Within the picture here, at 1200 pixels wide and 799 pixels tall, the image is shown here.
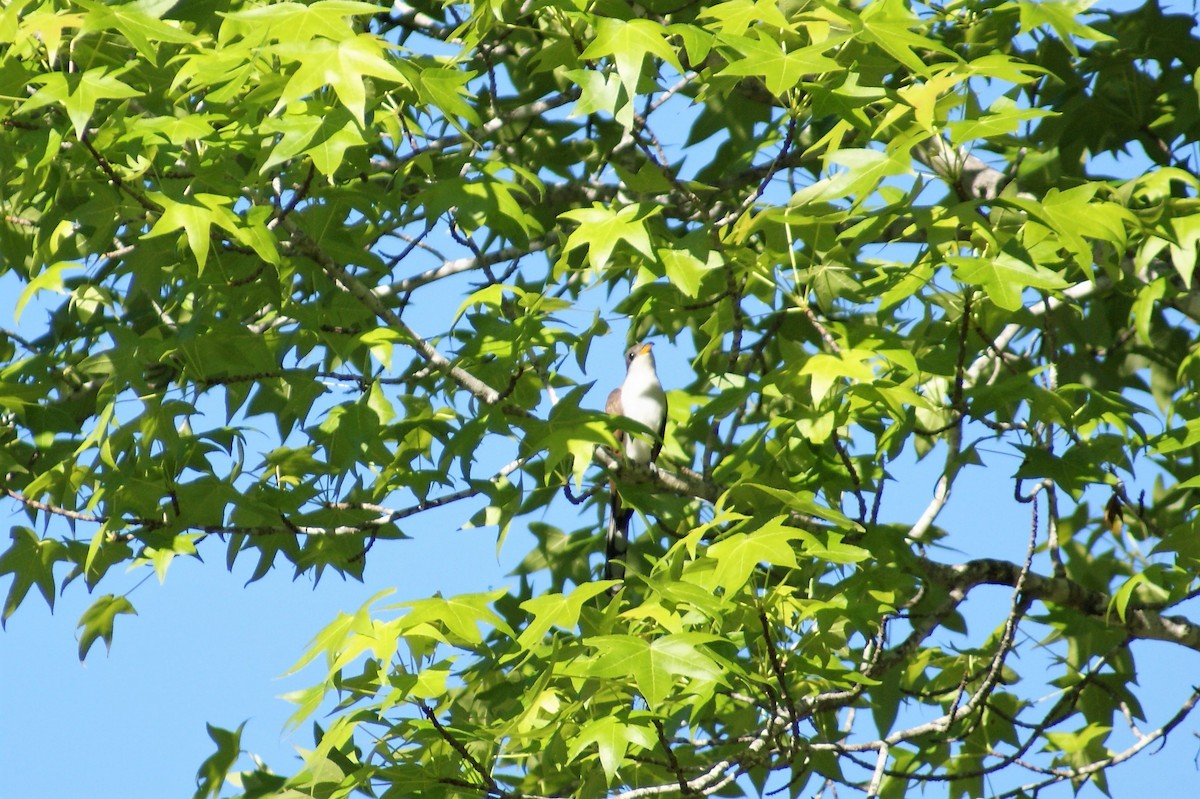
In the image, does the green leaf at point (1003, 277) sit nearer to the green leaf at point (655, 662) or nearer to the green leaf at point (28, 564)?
the green leaf at point (655, 662)

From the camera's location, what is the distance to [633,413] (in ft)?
18.1

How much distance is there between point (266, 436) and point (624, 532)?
1.37 meters

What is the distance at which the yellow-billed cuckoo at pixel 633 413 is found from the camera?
15.5ft

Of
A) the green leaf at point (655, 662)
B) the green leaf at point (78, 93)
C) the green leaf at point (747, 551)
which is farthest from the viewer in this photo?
the green leaf at point (78, 93)

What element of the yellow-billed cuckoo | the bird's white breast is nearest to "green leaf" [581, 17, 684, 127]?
the yellow-billed cuckoo

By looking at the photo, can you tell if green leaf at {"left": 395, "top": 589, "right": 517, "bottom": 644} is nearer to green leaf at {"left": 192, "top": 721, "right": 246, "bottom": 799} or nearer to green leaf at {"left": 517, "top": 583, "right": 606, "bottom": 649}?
green leaf at {"left": 517, "top": 583, "right": 606, "bottom": 649}

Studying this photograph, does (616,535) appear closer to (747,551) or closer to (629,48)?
(747,551)

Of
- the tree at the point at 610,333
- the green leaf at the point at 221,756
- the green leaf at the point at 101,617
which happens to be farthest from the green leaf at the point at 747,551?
the green leaf at the point at 101,617

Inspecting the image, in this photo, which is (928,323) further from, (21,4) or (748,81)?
(21,4)

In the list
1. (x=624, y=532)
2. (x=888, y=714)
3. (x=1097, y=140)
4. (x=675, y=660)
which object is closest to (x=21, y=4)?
(x=675, y=660)

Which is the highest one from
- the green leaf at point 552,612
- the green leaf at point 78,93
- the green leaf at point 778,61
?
the green leaf at point 778,61

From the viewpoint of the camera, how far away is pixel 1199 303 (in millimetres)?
4367

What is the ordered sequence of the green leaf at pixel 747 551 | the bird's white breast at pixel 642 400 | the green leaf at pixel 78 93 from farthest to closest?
the bird's white breast at pixel 642 400 → the green leaf at pixel 78 93 → the green leaf at pixel 747 551

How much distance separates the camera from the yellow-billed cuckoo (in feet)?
15.5
